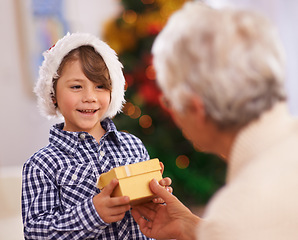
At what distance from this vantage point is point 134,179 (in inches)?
46.9

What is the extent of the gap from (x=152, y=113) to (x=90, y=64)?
2407mm

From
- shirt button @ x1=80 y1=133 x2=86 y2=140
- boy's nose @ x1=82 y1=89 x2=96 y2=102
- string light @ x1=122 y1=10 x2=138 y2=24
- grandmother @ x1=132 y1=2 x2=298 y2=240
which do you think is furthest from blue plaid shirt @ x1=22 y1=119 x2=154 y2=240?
string light @ x1=122 y1=10 x2=138 y2=24

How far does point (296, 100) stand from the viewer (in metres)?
3.88

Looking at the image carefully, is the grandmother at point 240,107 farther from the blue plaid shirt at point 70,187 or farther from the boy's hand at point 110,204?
the blue plaid shirt at point 70,187

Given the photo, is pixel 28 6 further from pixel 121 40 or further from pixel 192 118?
pixel 192 118

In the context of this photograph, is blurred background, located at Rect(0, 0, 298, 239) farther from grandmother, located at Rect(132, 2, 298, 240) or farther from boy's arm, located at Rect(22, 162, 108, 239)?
grandmother, located at Rect(132, 2, 298, 240)

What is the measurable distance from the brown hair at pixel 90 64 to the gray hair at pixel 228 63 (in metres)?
0.51

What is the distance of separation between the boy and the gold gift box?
0.02 metres

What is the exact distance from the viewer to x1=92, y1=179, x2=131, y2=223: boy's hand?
3.80 feet

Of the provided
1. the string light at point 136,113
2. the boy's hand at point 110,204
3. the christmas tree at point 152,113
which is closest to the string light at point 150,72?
the christmas tree at point 152,113

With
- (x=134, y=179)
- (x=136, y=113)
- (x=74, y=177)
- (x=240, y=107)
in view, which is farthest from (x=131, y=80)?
(x=240, y=107)

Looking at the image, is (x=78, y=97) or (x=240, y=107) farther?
(x=78, y=97)

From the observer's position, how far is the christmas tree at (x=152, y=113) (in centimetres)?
371

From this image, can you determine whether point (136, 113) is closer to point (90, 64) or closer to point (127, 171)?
point (90, 64)
